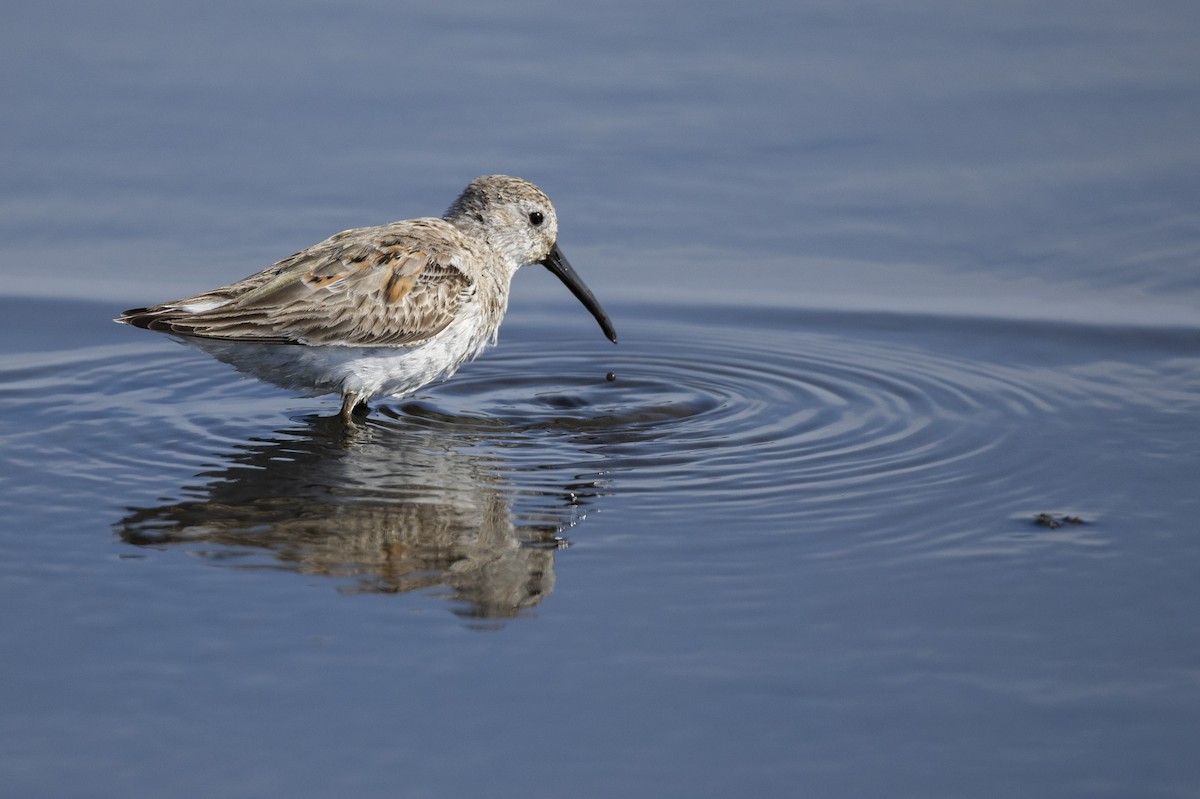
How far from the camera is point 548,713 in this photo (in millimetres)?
5695

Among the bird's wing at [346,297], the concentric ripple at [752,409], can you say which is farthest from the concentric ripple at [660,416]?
the bird's wing at [346,297]

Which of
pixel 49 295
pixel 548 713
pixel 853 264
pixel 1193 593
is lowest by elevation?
pixel 548 713

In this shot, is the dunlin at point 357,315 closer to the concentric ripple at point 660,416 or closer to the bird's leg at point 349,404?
Result: the bird's leg at point 349,404

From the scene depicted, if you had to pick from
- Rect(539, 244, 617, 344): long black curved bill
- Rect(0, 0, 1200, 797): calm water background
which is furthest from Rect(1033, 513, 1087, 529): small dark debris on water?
Rect(539, 244, 617, 344): long black curved bill

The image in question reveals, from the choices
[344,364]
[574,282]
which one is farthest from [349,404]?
[574,282]

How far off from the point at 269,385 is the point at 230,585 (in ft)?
12.7

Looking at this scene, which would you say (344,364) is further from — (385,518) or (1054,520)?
(1054,520)

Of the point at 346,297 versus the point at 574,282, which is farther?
the point at 574,282

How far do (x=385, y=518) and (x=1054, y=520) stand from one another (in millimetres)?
3196

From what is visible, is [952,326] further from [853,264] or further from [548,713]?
[548,713]

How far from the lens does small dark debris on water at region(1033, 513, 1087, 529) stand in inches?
301

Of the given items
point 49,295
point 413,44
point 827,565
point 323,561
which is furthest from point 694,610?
point 413,44

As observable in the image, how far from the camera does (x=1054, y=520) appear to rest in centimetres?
768

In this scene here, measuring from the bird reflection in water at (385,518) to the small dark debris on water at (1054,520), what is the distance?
2197mm
